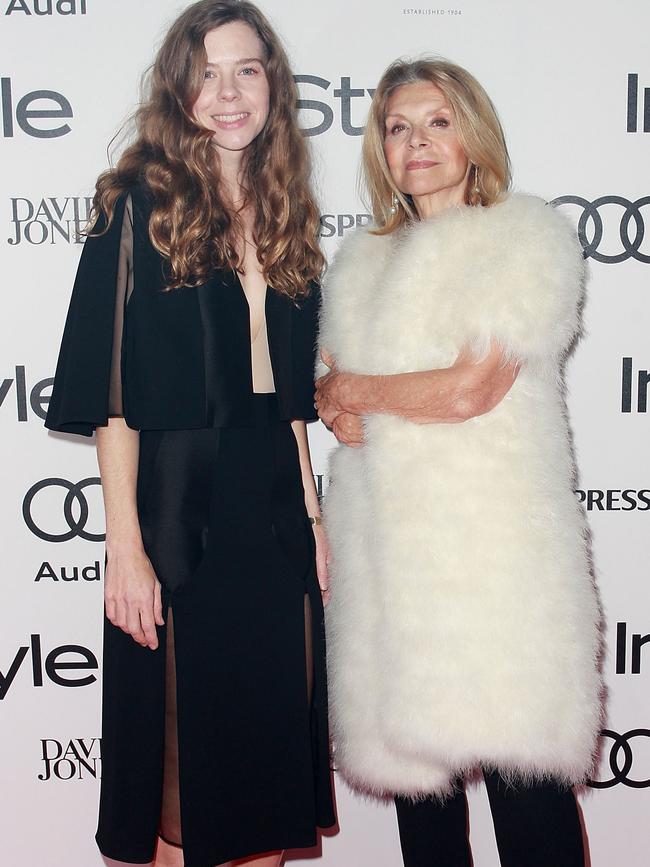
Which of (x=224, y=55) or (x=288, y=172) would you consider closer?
(x=224, y=55)

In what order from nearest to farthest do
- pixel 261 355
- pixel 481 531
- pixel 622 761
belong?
1. pixel 481 531
2. pixel 261 355
3. pixel 622 761

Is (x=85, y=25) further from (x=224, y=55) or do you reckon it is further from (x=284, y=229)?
(x=284, y=229)

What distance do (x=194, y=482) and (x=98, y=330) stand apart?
0.38 meters

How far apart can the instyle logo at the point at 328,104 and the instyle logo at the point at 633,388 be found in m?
1.04

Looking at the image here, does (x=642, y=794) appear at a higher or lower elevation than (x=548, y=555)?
lower

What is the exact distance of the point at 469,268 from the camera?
1712mm

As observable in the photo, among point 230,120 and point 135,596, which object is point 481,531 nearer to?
point 135,596

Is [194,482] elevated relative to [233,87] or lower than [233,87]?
lower

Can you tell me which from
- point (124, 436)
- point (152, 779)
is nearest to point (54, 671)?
point (152, 779)

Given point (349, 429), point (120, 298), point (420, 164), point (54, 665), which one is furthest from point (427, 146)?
point (54, 665)

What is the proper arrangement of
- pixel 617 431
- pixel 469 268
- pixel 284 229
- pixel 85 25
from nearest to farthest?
pixel 469 268 < pixel 284 229 < pixel 85 25 < pixel 617 431

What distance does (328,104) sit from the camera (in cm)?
232

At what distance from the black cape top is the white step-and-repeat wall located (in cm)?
67

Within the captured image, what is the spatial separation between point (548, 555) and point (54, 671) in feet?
5.25
